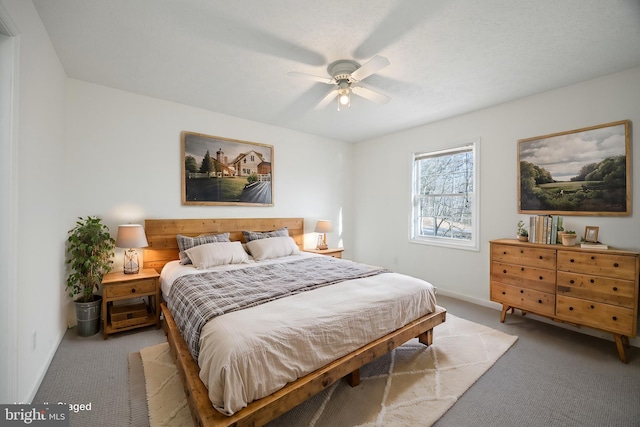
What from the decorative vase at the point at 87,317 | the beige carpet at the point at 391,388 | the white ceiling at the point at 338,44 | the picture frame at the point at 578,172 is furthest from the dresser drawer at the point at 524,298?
the decorative vase at the point at 87,317

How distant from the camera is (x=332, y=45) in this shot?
7.14ft

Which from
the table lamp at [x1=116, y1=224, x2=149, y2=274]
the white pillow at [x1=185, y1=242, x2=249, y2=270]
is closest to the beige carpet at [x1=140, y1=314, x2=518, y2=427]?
the white pillow at [x1=185, y1=242, x2=249, y2=270]

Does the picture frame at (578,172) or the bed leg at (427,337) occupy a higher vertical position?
the picture frame at (578,172)

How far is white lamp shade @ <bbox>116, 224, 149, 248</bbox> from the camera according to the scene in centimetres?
278

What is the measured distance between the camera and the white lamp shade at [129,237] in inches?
109

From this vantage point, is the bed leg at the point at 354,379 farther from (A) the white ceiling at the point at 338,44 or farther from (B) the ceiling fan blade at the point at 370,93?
(A) the white ceiling at the point at 338,44

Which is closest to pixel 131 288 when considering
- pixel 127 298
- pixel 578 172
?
pixel 127 298

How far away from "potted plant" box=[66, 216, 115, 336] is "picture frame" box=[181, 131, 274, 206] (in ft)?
3.30

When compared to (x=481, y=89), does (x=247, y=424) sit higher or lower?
lower

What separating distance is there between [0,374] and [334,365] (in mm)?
1791

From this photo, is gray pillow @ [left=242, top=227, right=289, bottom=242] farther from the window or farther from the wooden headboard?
the window

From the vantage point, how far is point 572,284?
2.52m

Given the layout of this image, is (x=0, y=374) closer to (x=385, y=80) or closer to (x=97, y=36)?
(x=97, y=36)

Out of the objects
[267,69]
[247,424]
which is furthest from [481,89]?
[247,424]
